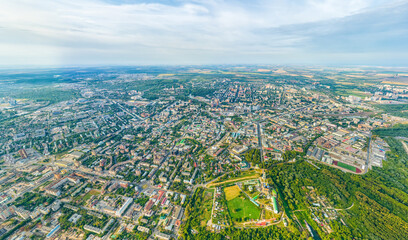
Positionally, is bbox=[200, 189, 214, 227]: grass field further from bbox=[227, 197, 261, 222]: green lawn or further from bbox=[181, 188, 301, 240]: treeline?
bbox=[227, 197, 261, 222]: green lawn

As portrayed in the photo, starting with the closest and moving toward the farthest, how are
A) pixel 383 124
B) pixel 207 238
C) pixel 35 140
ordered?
1. pixel 207 238
2. pixel 35 140
3. pixel 383 124

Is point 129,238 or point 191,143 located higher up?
point 191,143

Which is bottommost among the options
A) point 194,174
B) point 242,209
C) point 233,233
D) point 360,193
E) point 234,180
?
point 233,233

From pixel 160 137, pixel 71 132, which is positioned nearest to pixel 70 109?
pixel 71 132

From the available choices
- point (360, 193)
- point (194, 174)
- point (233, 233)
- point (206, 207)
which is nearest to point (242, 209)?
point (233, 233)

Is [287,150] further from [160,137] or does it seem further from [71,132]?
[71,132]

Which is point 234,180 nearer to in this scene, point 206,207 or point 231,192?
point 231,192

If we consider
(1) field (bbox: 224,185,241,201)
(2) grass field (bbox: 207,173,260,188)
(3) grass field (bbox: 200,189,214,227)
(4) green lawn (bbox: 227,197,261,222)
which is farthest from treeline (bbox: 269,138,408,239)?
(3) grass field (bbox: 200,189,214,227)
